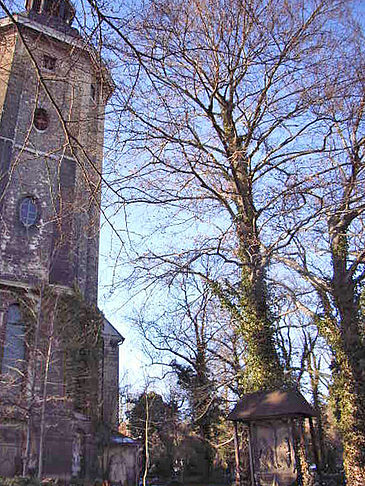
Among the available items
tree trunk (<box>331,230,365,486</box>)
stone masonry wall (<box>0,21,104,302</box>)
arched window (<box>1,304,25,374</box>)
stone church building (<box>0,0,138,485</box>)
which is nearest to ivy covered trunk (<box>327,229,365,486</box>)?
tree trunk (<box>331,230,365,486</box>)

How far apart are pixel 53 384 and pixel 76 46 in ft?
51.7

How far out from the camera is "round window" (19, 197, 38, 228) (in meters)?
20.5

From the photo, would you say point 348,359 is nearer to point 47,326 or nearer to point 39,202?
point 47,326

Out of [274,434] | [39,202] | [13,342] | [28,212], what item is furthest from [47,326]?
[274,434]

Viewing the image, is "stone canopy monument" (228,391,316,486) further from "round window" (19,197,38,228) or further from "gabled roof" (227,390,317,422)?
"round window" (19,197,38,228)

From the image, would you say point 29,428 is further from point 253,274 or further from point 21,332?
point 253,274

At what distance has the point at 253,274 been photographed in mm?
11977

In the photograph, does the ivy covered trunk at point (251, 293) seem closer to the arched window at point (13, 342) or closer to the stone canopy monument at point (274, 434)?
the stone canopy monument at point (274, 434)

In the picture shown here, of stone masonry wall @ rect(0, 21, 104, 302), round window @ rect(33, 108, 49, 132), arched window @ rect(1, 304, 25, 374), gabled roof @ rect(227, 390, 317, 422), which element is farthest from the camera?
round window @ rect(33, 108, 49, 132)

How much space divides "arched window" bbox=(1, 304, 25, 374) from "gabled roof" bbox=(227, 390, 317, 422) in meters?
10.3

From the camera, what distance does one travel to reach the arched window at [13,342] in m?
18.1

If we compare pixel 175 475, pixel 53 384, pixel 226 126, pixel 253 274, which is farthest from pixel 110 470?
pixel 226 126

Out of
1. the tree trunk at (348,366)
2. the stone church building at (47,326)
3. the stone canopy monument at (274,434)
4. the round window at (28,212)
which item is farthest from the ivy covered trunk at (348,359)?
the round window at (28,212)

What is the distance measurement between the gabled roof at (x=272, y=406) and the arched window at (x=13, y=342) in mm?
10298
